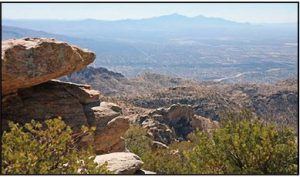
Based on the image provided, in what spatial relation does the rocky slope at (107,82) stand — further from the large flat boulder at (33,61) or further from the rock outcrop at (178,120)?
the large flat boulder at (33,61)

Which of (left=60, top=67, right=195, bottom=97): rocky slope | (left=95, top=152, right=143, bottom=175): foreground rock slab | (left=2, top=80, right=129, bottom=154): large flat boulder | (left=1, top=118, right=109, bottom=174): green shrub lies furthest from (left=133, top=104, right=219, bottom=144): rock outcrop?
(left=60, top=67, right=195, bottom=97): rocky slope

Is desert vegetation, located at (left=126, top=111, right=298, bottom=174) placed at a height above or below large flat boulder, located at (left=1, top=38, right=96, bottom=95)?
below

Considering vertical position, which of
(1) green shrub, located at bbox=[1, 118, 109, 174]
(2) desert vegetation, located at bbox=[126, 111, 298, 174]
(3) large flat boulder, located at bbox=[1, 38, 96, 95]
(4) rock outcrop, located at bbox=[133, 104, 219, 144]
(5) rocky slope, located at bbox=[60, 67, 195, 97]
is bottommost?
(5) rocky slope, located at bbox=[60, 67, 195, 97]

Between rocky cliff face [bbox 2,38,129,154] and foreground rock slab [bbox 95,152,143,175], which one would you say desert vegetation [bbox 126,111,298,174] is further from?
rocky cliff face [bbox 2,38,129,154]

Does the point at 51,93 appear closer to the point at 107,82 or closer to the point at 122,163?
the point at 122,163

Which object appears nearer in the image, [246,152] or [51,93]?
[246,152]

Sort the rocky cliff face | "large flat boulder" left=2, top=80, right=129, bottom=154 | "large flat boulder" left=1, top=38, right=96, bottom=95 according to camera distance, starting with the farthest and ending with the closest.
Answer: "large flat boulder" left=2, top=80, right=129, bottom=154
the rocky cliff face
"large flat boulder" left=1, top=38, right=96, bottom=95

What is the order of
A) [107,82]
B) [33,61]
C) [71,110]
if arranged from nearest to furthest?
1. [33,61]
2. [71,110]
3. [107,82]

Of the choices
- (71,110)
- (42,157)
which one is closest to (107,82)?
(71,110)
